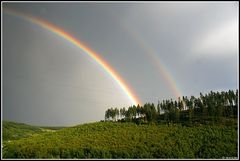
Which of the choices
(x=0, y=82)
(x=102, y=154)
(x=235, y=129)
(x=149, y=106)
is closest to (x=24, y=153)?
(x=102, y=154)

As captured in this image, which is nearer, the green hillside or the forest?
the forest

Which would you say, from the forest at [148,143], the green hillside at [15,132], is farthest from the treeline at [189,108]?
the green hillside at [15,132]

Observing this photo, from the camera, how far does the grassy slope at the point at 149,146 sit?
34625 mm

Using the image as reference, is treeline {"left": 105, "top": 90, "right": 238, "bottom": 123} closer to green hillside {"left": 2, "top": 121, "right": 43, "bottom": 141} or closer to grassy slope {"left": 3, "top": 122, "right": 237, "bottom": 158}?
grassy slope {"left": 3, "top": 122, "right": 237, "bottom": 158}

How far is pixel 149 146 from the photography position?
38594 millimetres

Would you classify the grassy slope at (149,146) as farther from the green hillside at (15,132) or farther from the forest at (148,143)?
the green hillside at (15,132)

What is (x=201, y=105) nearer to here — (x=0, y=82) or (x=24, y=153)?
(x=24, y=153)

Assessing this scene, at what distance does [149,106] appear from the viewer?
243 ft

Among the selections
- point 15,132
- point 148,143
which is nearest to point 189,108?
point 148,143

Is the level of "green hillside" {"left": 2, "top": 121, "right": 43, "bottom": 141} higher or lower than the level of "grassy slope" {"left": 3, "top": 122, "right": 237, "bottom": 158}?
higher

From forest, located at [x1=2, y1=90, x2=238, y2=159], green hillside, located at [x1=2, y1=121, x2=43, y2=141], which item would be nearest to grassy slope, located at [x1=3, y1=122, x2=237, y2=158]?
forest, located at [x1=2, y1=90, x2=238, y2=159]

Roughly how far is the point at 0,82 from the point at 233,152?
3219 centimetres

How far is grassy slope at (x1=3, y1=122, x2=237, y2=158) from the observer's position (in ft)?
114

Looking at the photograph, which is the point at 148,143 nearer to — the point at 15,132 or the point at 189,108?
the point at 189,108
